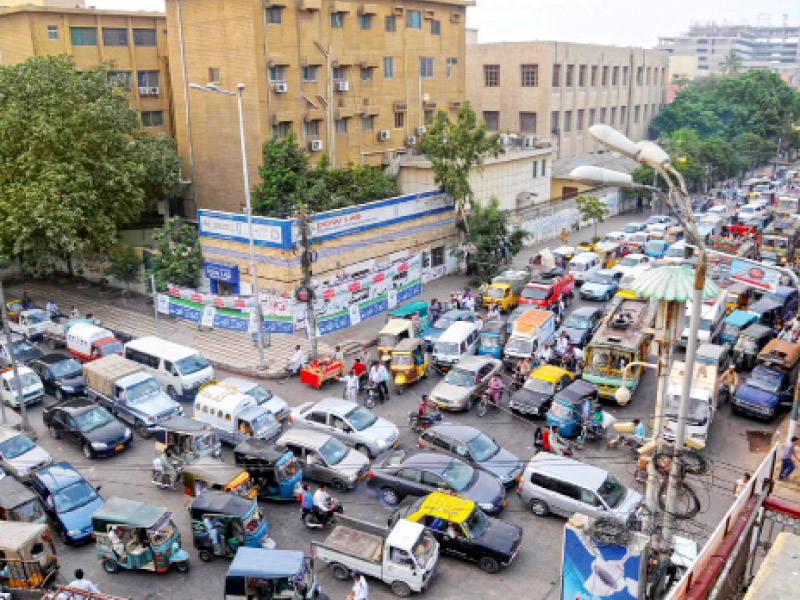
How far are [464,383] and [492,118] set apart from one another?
47.7 metres

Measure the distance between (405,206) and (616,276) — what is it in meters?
11.3

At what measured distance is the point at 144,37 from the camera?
43.8 metres

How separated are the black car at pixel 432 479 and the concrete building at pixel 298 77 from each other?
23234 millimetres

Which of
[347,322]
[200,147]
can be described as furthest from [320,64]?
[347,322]

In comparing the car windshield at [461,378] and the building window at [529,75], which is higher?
the building window at [529,75]

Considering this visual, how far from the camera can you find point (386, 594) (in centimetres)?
1403

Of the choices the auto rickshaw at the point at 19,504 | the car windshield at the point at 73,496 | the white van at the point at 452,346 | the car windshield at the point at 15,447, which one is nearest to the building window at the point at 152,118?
the white van at the point at 452,346

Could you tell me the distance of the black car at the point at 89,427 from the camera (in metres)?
19.5

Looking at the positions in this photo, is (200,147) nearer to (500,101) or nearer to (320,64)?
(320,64)

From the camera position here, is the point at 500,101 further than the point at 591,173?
Yes

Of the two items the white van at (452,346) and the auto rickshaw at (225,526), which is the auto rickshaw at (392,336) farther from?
the auto rickshaw at (225,526)

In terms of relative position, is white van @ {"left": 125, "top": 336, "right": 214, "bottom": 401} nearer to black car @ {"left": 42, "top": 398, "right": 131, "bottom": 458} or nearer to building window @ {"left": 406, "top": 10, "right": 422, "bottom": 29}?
black car @ {"left": 42, "top": 398, "right": 131, "bottom": 458}

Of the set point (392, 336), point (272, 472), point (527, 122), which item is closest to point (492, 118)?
point (527, 122)

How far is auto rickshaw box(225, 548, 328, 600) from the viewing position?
12797 mm
